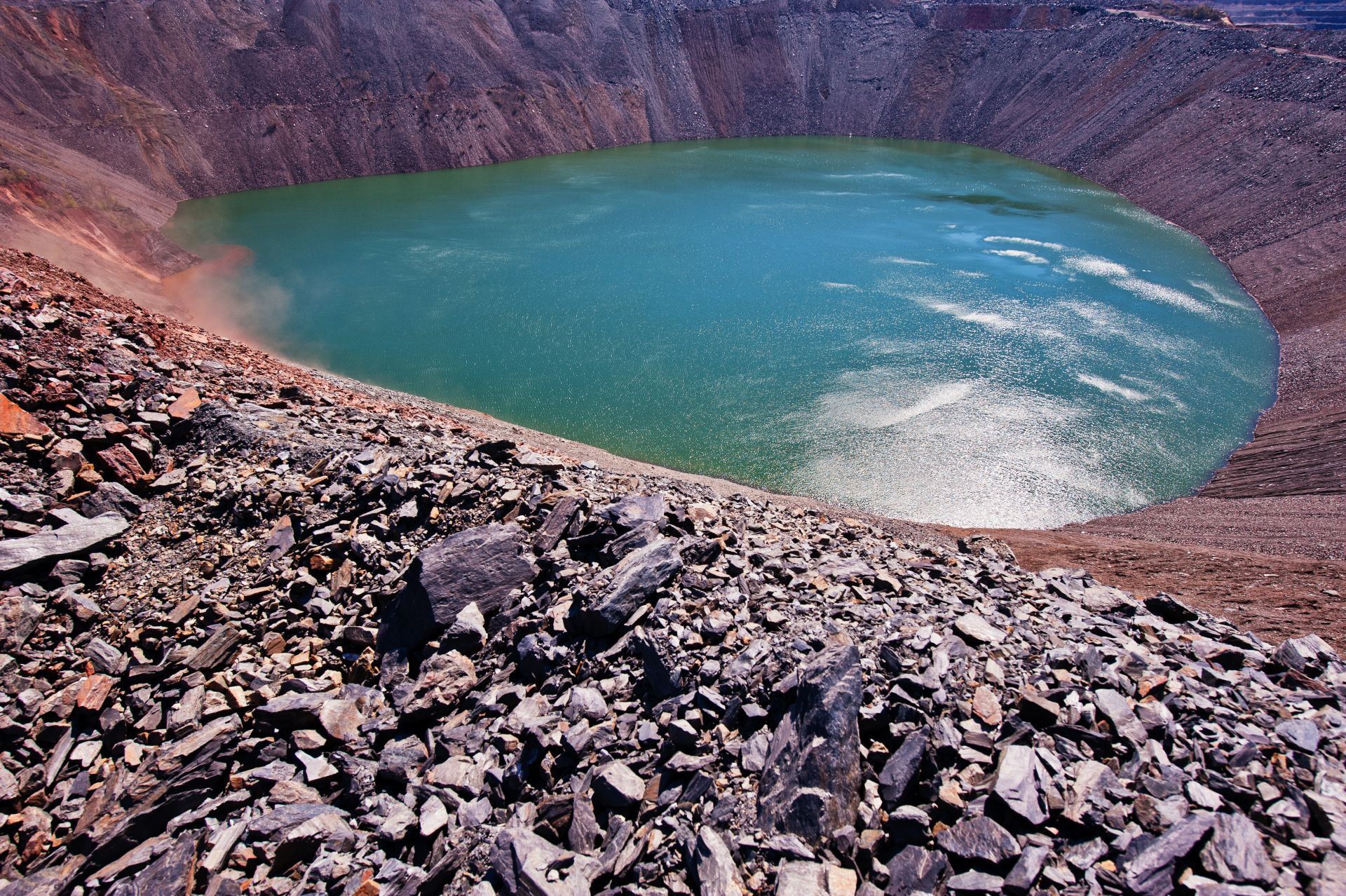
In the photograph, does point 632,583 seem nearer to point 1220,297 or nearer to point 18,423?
point 18,423

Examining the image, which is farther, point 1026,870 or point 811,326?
point 811,326

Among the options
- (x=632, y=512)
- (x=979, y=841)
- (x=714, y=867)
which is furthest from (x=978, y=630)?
(x=632, y=512)

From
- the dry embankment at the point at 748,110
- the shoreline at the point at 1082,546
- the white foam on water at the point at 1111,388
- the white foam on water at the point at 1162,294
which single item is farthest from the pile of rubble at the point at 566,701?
the white foam on water at the point at 1162,294

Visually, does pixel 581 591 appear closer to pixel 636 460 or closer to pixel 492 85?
pixel 636 460

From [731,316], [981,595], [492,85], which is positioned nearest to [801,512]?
[981,595]

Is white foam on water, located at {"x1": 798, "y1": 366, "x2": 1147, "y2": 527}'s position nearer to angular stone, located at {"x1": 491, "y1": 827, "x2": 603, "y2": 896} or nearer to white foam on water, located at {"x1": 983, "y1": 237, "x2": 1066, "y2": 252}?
angular stone, located at {"x1": 491, "y1": 827, "x2": 603, "y2": 896}

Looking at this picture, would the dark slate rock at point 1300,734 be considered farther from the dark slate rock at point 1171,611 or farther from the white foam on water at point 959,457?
the white foam on water at point 959,457

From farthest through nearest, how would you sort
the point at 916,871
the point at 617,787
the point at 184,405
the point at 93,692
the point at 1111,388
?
the point at 1111,388 → the point at 184,405 → the point at 93,692 → the point at 617,787 → the point at 916,871
